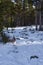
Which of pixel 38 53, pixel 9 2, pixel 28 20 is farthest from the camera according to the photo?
pixel 28 20

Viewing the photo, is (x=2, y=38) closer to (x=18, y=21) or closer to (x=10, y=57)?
(x=10, y=57)

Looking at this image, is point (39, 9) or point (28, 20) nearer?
point (39, 9)

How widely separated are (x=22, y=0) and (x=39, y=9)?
1100cm

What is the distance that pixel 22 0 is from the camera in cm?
3158

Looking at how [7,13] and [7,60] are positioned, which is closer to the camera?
[7,60]

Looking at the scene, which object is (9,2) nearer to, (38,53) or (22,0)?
(38,53)

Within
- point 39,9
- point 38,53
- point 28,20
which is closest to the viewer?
point 38,53

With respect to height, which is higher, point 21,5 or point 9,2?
point 9,2

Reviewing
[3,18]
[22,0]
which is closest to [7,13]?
[3,18]

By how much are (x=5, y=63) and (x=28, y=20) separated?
24.3 meters

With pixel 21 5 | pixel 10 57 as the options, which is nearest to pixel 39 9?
pixel 21 5

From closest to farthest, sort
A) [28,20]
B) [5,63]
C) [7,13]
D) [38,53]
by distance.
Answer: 1. [5,63]
2. [38,53]
3. [7,13]
4. [28,20]

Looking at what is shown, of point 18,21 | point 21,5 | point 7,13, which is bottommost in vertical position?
point 18,21

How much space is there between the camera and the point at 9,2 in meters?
11.1
